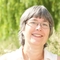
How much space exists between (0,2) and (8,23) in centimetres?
30

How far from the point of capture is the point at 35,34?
79.5 inches

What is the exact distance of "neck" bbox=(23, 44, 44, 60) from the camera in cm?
207

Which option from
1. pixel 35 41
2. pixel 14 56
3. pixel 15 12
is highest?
pixel 15 12

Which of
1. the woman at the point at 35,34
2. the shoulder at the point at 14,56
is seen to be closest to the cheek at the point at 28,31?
the woman at the point at 35,34

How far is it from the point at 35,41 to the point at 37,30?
91mm

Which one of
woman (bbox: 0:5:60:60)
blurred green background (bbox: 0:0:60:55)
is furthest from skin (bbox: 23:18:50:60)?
blurred green background (bbox: 0:0:60:55)

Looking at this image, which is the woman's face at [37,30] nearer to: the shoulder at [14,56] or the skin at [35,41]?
the skin at [35,41]

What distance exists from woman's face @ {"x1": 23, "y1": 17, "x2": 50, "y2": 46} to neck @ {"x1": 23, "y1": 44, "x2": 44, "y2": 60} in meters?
0.05

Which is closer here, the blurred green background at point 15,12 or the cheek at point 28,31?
the cheek at point 28,31

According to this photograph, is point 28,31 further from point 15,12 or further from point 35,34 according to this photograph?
point 15,12

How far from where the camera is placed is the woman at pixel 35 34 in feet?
6.62

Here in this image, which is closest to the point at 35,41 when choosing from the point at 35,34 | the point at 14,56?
the point at 35,34

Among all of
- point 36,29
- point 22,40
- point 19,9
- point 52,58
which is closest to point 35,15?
point 36,29

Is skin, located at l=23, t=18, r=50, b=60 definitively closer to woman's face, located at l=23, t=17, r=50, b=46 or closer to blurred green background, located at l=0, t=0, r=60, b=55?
woman's face, located at l=23, t=17, r=50, b=46
